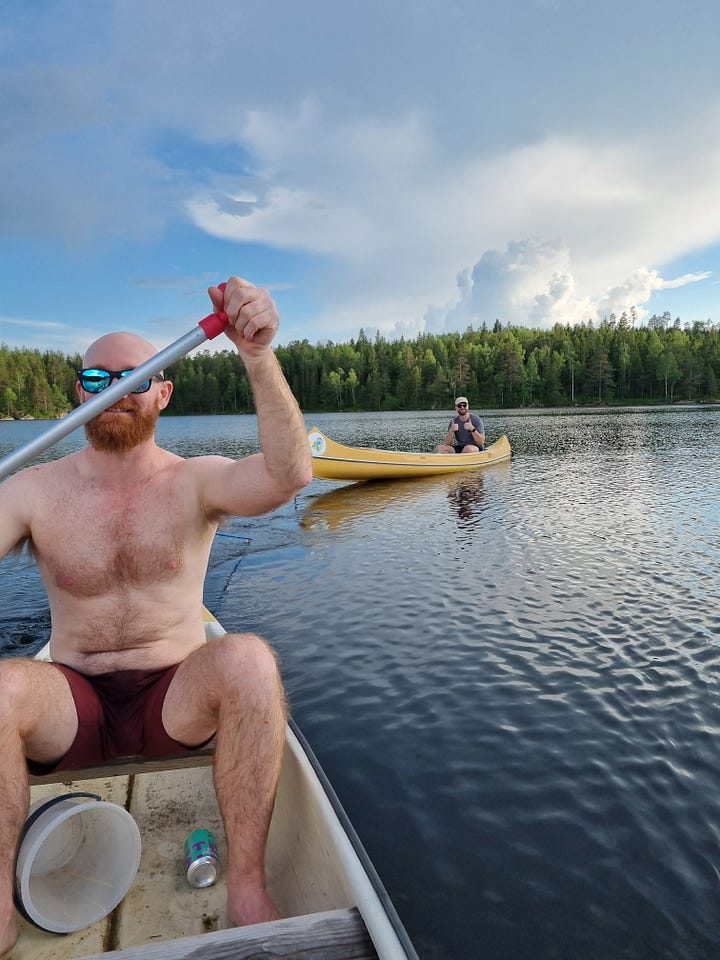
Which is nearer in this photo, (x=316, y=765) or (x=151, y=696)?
(x=151, y=696)

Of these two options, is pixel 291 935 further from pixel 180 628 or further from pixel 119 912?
pixel 180 628

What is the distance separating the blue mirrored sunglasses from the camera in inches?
107

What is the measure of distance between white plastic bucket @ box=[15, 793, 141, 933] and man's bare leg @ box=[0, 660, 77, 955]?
0.37 feet

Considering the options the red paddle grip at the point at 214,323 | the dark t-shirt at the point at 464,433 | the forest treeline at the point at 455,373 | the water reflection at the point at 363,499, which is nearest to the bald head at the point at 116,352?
the red paddle grip at the point at 214,323

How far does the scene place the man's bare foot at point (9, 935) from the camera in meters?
2.25

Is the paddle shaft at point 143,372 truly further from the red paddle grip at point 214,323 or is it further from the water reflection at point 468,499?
the water reflection at point 468,499

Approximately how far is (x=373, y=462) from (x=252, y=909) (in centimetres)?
1652

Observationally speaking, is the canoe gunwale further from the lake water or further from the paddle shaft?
the paddle shaft

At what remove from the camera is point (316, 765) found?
3.01 m

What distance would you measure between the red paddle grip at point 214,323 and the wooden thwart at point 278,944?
2.03 metres

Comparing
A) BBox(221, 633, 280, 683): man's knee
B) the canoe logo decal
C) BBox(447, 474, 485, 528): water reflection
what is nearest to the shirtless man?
BBox(221, 633, 280, 683): man's knee

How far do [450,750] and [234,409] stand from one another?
128941 millimetres

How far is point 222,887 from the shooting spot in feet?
8.86

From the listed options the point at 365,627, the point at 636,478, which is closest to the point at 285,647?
the point at 365,627
